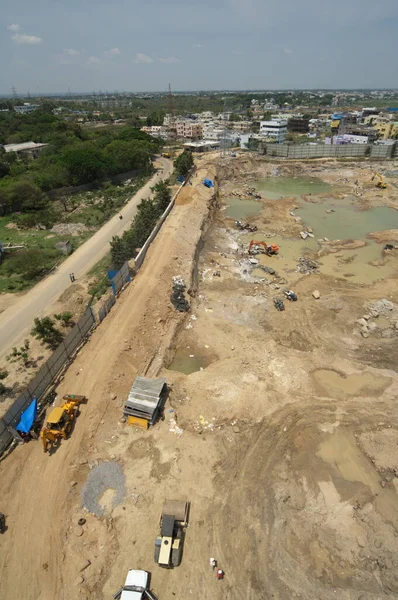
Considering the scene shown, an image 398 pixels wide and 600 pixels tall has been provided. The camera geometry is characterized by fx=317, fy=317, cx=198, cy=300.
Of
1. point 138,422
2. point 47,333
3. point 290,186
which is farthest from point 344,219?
point 138,422

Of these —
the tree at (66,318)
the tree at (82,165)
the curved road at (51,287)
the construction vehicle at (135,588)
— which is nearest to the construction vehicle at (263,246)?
the curved road at (51,287)

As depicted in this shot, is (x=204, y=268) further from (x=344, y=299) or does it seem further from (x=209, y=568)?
(x=209, y=568)

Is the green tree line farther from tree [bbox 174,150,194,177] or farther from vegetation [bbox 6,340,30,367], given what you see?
vegetation [bbox 6,340,30,367]

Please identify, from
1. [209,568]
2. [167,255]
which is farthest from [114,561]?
[167,255]

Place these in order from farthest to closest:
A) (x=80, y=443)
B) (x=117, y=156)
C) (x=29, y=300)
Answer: (x=117, y=156), (x=29, y=300), (x=80, y=443)

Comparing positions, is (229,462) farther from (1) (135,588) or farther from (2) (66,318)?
(2) (66,318)

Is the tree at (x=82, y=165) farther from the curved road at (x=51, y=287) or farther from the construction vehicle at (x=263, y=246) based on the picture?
the construction vehicle at (x=263, y=246)
